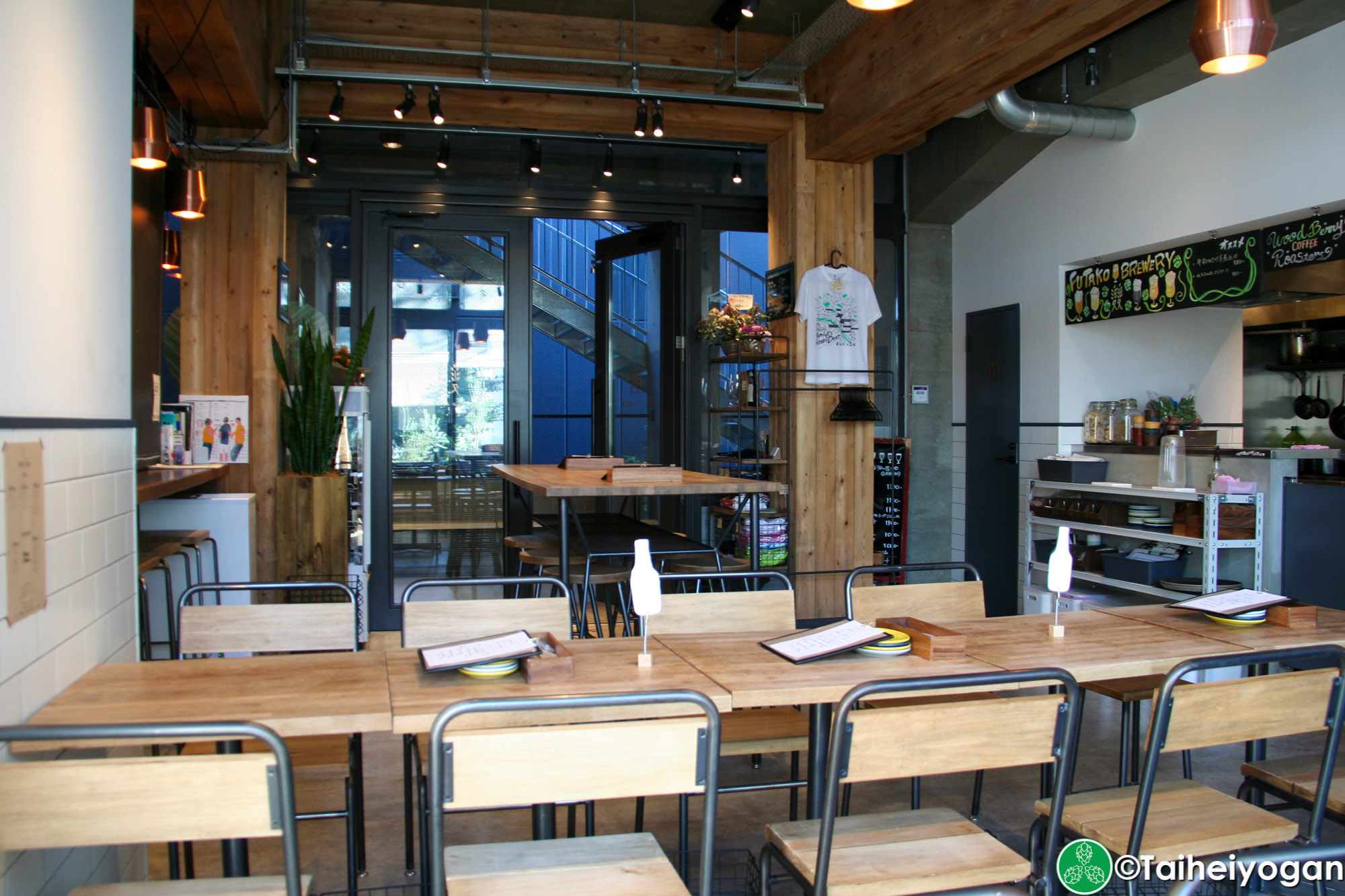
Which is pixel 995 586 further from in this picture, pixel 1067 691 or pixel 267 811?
pixel 267 811

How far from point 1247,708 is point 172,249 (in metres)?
5.31

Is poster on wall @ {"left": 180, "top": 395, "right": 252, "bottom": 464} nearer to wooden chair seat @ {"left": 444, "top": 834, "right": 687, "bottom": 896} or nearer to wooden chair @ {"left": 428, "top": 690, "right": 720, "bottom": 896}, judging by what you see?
wooden chair seat @ {"left": 444, "top": 834, "right": 687, "bottom": 896}

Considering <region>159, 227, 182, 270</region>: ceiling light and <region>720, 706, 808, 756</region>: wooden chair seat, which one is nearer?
<region>720, 706, 808, 756</region>: wooden chair seat

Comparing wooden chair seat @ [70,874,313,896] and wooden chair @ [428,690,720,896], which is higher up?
wooden chair @ [428,690,720,896]

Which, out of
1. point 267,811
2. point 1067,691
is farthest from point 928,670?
point 267,811

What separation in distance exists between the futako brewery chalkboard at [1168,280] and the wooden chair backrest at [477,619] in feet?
13.4

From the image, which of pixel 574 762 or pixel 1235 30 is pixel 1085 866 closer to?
pixel 574 762

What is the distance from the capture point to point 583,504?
22.7 feet

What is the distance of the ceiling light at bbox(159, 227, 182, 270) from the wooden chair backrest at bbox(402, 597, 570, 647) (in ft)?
11.8

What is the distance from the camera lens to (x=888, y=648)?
2338 millimetres

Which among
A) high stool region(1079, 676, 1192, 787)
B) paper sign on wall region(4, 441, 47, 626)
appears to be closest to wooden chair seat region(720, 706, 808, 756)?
high stool region(1079, 676, 1192, 787)

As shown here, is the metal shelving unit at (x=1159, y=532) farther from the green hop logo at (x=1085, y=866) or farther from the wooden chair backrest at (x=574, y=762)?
the wooden chair backrest at (x=574, y=762)

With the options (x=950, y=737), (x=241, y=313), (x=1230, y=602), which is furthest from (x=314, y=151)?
(x=950, y=737)

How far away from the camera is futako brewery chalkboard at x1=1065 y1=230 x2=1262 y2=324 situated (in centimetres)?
496
